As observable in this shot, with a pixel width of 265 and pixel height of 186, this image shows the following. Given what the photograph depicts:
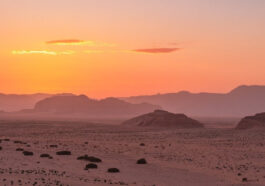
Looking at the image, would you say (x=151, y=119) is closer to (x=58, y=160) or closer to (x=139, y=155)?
(x=139, y=155)

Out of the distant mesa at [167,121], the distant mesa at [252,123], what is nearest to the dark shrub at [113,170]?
the distant mesa at [252,123]

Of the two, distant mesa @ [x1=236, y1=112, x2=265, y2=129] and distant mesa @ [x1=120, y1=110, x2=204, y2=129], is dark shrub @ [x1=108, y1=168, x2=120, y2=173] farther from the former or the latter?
distant mesa @ [x1=120, y1=110, x2=204, y2=129]

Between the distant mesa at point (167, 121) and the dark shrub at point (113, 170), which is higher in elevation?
the distant mesa at point (167, 121)

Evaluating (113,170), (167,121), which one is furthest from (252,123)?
(113,170)

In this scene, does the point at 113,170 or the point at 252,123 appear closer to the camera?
the point at 113,170

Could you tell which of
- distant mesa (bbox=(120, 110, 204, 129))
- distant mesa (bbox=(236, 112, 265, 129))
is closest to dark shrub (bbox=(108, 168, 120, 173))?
distant mesa (bbox=(236, 112, 265, 129))

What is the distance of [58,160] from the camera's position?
38.6 meters

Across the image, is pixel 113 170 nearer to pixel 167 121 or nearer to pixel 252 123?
pixel 252 123

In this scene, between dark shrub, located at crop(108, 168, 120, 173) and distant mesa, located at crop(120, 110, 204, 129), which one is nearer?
dark shrub, located at crop(108, 168, 120, 173)

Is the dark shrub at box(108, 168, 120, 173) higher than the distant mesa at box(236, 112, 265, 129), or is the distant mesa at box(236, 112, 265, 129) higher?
the distant mesa at box(236, 112, 265, 129)

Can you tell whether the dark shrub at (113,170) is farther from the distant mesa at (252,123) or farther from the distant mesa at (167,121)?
the distant mesa at (167,121)

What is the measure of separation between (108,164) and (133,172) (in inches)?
175

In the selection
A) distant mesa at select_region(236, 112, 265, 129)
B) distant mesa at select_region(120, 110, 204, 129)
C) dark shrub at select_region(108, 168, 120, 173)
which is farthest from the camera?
distant mesa at select_region(120, 110, 204, 129)

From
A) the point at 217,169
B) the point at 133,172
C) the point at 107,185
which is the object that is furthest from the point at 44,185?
the point at 217,169
